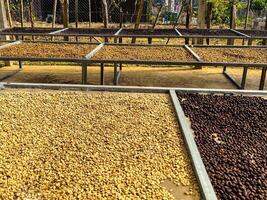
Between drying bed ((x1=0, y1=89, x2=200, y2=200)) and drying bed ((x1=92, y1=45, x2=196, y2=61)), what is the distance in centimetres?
162

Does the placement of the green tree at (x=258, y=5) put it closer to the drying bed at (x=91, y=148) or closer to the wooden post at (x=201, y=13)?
the wooden post at (x=201, y=13)

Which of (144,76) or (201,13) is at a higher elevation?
(201,13)

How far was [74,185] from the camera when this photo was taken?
1.66 meters

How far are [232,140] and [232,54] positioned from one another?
Result: 2.93 m


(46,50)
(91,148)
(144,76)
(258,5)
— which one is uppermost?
(258,5)

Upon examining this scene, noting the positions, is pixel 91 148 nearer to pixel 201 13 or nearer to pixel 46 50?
pixel 46 50

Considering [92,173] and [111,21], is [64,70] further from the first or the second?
[111,21]

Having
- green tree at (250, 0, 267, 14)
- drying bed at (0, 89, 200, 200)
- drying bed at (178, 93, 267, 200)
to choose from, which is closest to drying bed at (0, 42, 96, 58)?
drying bed at (0, 89, 200, 200)

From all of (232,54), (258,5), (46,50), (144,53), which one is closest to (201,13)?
(232,54)

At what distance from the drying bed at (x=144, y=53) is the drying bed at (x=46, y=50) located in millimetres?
285

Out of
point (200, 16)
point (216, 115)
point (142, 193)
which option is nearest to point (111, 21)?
point (200, 16)

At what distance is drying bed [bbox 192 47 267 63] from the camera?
14.4ft

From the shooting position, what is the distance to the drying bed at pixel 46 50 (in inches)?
172

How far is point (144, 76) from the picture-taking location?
6.34 metres
